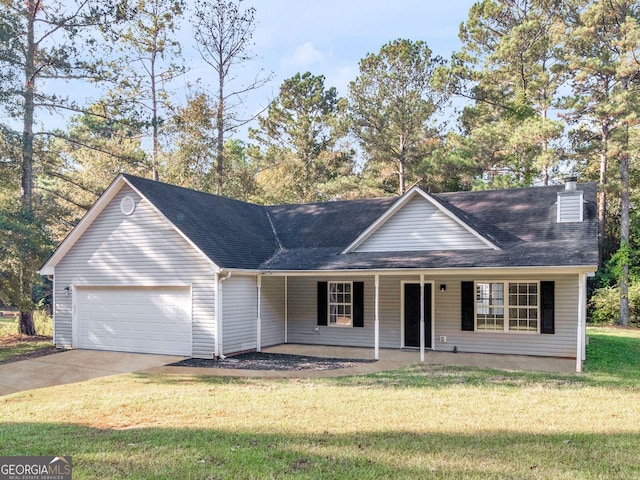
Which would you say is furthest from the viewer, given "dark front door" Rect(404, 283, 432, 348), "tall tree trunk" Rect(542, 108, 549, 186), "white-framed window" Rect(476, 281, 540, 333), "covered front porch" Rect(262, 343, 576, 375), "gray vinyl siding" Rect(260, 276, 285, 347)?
"tall tree trunk" Rect(542, 108, 549, 186)

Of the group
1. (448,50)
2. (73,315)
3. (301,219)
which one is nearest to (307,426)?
(73,315)

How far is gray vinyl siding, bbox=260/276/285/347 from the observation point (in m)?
14.2

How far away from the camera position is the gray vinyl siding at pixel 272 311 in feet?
46.6

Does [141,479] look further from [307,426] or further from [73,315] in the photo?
[73,315]

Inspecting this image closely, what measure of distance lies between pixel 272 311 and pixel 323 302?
4.85 ft

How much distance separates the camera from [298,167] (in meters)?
31.5

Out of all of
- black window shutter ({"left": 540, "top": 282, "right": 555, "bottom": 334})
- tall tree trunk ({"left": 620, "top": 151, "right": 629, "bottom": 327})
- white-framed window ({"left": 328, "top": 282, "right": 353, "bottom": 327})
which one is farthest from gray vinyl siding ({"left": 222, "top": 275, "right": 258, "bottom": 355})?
tall tree trunk ({"left": 620, "top": 151, "right": 629, "bottom": 327})

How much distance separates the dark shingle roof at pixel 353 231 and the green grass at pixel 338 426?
3.03 metres

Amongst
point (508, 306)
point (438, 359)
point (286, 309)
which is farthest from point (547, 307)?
point (286, 309)

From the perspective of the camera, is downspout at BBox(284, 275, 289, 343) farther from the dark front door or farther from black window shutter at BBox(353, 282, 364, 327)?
the dark front door

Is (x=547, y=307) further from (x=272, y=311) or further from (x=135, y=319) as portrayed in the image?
(x=135, y=319)

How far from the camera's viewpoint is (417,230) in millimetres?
13727

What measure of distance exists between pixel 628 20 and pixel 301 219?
17013 millimetres

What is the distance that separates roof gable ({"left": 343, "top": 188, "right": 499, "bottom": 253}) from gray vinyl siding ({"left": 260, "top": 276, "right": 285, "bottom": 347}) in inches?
93.0
